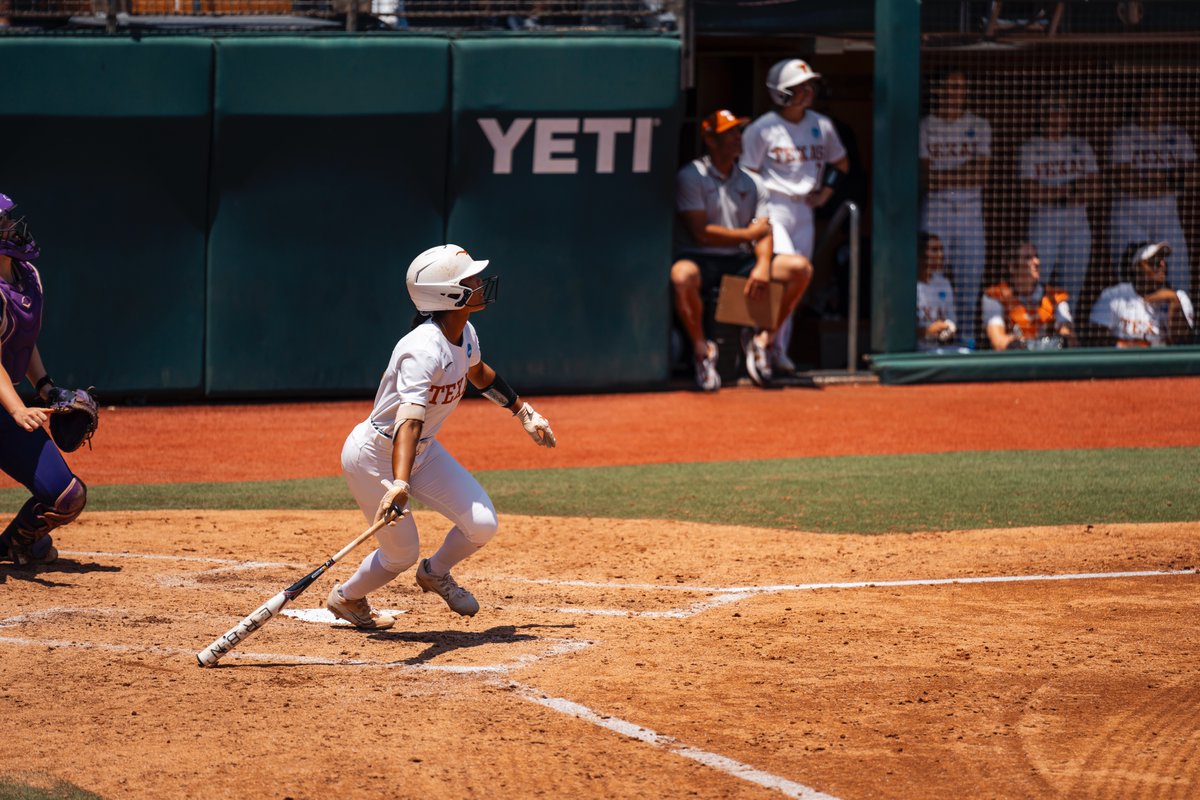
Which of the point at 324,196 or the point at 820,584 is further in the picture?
the point at 324,196

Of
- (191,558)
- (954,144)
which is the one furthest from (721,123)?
(191,558)

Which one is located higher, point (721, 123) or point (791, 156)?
point (721, 123)

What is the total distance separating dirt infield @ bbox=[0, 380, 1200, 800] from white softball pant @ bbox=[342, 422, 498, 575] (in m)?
0.39

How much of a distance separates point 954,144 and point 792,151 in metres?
1.62

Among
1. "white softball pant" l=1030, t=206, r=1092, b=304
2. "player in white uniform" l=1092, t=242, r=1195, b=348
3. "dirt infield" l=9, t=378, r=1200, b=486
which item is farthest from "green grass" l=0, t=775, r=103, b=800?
"player in white uniform" l=1092, t=242, r=1195, b=348

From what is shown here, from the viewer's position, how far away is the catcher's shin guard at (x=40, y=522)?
21.5 feet

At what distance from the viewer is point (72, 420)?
6.84 metres

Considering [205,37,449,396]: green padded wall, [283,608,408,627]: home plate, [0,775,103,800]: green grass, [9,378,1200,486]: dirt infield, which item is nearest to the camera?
[0,775,103,800]: green grass

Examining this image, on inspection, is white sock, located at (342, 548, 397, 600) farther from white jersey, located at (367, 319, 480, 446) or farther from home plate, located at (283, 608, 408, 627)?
white jersey, located at (367, 319, 480, 446)

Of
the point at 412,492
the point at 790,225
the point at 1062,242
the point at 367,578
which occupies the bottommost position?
the point at 367,578

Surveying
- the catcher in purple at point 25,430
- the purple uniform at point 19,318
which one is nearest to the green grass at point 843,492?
the catcher in purple at point 25,430

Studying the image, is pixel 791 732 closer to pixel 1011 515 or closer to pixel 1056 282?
pixel 1011 515

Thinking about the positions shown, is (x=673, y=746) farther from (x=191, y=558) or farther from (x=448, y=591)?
(x=191, y=558)

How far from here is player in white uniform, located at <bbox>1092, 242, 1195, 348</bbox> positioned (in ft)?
43.3
